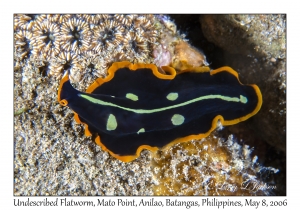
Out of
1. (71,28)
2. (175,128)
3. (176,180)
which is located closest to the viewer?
(71,28)

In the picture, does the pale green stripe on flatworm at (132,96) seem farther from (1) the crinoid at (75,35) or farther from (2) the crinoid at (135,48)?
(1) the crinoid at (75,35)

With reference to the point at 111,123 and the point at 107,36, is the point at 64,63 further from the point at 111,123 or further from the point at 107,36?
the point at 111,123

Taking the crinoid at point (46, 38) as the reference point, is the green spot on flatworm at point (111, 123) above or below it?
below

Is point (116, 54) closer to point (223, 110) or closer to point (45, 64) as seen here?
point (45, 64)

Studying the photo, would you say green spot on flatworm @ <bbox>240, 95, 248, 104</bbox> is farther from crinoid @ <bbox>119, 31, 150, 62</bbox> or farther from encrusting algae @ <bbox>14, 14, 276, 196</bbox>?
crinoid @ <bbox>119, 31, 150, 62</bbox>

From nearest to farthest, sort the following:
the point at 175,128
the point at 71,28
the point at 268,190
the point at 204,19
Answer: the point at 71,28
the point at 175,128
the point at 204,19
the point at 268,190

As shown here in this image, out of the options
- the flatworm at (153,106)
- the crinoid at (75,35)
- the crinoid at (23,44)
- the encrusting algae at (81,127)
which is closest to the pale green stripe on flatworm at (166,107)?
the flatworm at (153,106)

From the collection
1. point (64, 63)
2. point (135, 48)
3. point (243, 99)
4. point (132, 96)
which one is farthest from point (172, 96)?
point (64, 63)
